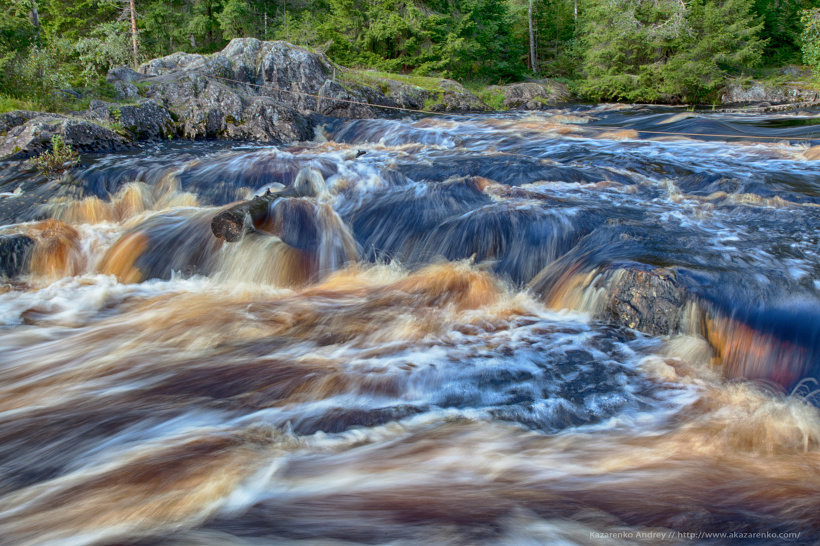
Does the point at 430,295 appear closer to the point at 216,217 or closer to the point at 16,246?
the point at 216,217

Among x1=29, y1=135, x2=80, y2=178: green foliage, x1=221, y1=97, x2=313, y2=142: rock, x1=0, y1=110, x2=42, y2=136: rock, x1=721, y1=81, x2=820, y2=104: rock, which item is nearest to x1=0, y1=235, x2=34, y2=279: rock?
x1=29, y1=135, x2=80, y2=178: green foliage

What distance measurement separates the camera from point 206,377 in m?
3.65

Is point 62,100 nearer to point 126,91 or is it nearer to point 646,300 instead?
point 126,91

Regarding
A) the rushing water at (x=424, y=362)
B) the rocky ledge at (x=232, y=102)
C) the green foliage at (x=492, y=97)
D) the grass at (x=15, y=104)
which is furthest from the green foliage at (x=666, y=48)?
the grass at (x=15, y=104)

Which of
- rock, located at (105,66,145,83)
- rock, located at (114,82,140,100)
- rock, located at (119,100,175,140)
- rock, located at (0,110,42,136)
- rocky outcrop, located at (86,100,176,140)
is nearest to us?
rock, located at (0,110,42,136)

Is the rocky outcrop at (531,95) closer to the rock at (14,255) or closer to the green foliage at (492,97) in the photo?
the green foliage at (492,97)

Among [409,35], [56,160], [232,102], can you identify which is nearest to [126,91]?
[232,102]

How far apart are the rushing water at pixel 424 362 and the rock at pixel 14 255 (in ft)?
0.35

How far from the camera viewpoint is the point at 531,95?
21.7m

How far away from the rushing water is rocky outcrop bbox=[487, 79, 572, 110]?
44.2ft

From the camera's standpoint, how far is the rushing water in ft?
7.50

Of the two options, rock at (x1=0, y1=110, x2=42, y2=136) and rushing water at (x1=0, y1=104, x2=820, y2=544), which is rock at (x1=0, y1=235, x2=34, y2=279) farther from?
rock at (x1=0, y1=110, x2=42, y2=136)

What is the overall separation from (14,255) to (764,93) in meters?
24.3

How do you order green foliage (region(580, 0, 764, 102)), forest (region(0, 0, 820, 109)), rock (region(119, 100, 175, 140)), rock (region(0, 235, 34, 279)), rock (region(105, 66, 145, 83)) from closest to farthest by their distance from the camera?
rock (region(0, 235, 34, 279))
rock (region(119, 100, 175, 140))
rock (region(105, 66, 145, 83))
green foliage (region(580, 0, 764, 102))
forest (region(0, 0, 820, 109))
